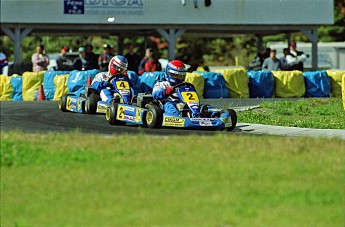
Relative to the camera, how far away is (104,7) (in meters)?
34.0

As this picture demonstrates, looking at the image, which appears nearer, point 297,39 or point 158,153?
point 158,153

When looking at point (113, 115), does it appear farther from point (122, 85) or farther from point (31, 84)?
point (31, 84)

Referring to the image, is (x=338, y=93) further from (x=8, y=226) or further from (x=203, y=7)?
(x=8, y=226)

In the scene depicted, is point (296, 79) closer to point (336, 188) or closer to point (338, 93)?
point (338, 93)

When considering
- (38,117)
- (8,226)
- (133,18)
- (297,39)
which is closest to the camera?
(8,226)

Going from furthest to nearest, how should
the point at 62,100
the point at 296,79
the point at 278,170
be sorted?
the point at 296,79 < the point at 62,100 < the point at 278,170

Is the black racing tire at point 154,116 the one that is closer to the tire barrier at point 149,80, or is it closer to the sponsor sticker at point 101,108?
A: the sponsor sticker at point 101,108

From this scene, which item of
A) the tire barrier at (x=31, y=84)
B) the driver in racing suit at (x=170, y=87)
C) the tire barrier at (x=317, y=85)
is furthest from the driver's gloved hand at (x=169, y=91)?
the tire barrier at (x=317, y=85)

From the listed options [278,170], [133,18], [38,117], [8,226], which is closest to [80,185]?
[8,226]

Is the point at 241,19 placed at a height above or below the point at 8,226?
above

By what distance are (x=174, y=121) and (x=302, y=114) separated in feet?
14.8

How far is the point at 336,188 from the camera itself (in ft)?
33.5

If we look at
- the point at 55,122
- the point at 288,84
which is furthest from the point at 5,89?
the point at 55,122

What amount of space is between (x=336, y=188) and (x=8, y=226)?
3.38 m
